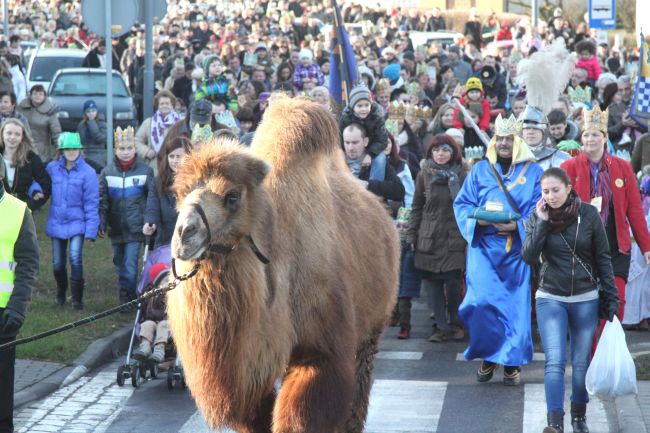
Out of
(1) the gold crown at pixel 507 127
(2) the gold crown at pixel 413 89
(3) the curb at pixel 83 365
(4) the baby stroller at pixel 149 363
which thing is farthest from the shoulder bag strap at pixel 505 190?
(2) the gold crown at pixel 413 89

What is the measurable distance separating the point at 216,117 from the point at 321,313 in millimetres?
9223

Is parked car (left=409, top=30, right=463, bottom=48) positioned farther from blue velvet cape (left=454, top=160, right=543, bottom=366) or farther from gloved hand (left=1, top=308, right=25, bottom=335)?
gloved hand (left=1, top=308, right=25, bottom=335)

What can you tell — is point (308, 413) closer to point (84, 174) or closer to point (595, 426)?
point (595, 426)

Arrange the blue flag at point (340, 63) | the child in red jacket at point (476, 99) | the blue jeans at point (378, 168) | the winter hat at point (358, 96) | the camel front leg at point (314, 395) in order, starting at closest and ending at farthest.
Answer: the camel front leg at point (314, 395), the blue jeans at point (378, 168), the winter hat at point (358, 96), the blue flag at point (340, 63), the child in red jacket at point (476, 99)

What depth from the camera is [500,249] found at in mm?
10945

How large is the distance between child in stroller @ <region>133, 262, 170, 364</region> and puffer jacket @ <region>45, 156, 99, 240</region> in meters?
2.55

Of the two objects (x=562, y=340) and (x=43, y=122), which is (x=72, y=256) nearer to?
(x=562, y=340)

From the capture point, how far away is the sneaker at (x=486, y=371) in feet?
35.9

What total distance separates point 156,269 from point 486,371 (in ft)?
9.45

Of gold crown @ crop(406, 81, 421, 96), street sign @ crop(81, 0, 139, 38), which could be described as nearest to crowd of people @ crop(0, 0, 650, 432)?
gold crown @ crop(406, 81, 421, 96)

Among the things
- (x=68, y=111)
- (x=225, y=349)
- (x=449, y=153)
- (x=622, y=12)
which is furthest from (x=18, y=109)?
(x=622, y=12)

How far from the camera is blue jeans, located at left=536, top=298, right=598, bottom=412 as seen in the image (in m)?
8.86

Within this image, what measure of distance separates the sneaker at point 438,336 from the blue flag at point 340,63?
5410mm

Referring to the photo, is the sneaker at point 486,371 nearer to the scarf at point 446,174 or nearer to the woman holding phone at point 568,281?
the woman holding phone at point 568,281
